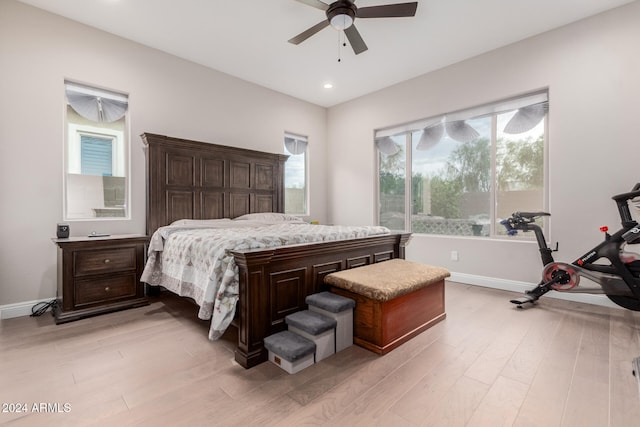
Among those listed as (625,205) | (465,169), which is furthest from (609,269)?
(465,169)

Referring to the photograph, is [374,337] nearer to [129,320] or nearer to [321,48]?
[129,320]

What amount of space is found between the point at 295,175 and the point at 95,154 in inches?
125

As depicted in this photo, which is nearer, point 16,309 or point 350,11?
point 350,11

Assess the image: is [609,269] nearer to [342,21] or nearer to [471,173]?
[471,173]

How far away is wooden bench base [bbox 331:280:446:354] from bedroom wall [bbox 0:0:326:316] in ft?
10.3

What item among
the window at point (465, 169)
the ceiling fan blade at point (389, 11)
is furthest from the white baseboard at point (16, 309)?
the window at point (465, 169)

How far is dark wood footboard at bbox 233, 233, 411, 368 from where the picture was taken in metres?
2.04

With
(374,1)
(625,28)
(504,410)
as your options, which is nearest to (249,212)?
(374,1)

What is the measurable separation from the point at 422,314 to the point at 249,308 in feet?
5.08

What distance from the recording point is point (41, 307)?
3.12 meters

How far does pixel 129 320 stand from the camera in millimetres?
2902

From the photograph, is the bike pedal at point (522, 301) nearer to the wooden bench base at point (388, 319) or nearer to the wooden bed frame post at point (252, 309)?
the wooden bench base at point (388, 319)

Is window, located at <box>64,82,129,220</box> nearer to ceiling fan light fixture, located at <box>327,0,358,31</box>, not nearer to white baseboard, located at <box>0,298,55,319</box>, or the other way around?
white baseboard, located at <box>0,298,55,319</box>

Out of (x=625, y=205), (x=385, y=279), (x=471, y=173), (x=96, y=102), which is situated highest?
(x=96, y=102)
